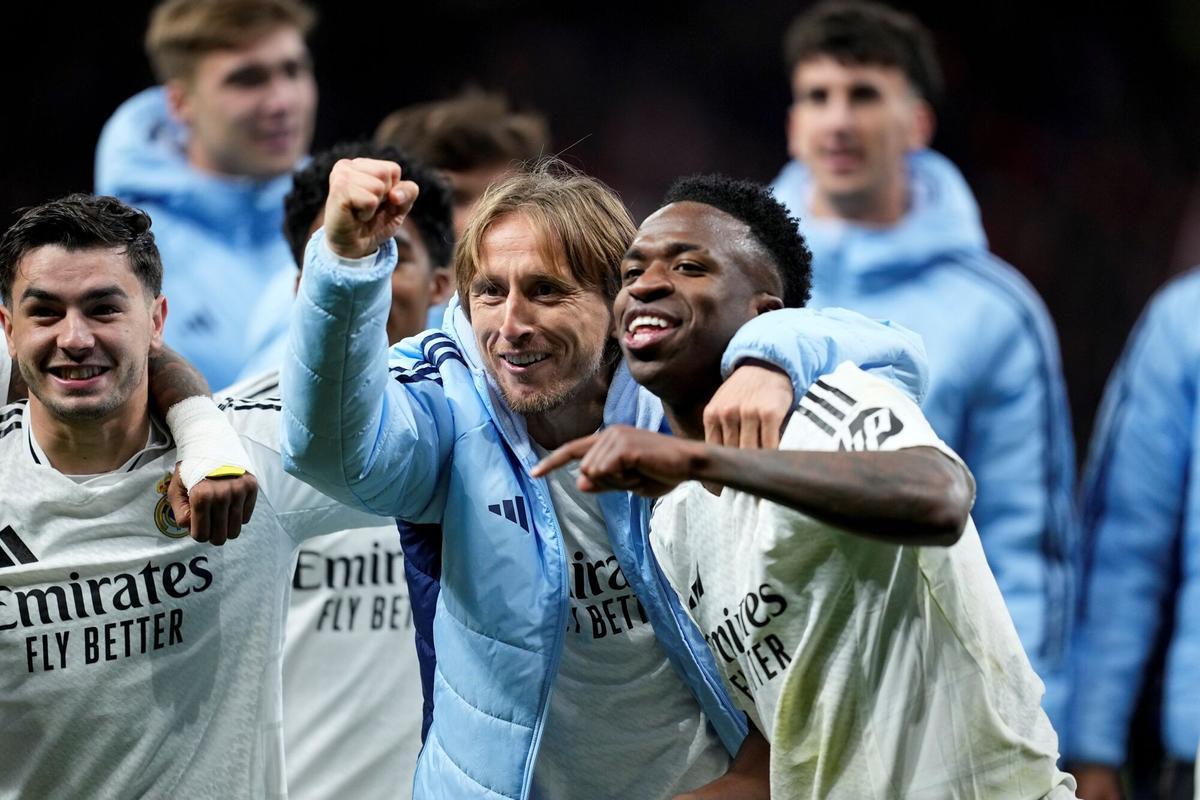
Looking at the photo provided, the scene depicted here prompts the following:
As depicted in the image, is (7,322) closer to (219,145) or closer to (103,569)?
(103,569)

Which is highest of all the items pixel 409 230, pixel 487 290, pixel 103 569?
pixel 409 230

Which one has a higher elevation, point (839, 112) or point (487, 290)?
point (839, 112)

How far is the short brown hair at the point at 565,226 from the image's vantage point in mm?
3129

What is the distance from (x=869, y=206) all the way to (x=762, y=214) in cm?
357

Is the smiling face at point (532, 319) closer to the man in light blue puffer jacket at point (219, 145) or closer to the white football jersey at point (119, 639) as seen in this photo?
the white football jersey at point (119, 639)

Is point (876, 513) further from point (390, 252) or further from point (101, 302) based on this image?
point (101, 302)

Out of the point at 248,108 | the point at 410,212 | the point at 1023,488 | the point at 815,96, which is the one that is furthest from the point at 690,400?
the point at 248,108

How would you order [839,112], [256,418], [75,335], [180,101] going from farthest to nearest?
[180,101]
[839,112]
[256,418]
[75,335]

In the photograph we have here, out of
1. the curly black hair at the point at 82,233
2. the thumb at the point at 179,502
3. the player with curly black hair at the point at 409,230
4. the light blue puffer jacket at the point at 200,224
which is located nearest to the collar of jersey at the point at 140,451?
the thumb at the point at 179,502

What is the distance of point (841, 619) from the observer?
8.55 feet

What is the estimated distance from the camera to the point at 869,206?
21.3 feet

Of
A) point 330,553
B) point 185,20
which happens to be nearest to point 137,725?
point 330,553

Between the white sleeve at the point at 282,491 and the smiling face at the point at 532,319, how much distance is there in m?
0.47

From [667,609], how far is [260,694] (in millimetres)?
783
